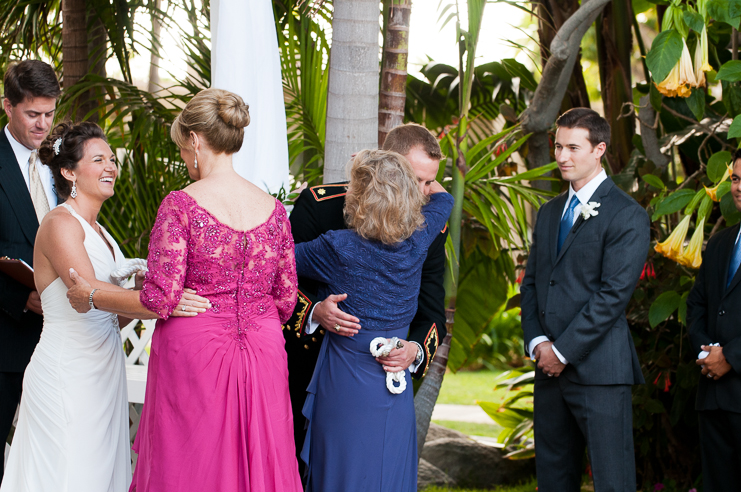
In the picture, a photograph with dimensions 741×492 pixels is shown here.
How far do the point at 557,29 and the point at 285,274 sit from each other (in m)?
3.76

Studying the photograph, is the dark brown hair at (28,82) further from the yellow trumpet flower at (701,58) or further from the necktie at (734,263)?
the necktie at (734,263)

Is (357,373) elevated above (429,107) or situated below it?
below

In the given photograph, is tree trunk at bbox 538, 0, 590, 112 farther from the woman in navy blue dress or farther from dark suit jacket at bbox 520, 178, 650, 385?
the woman in navy blue dress

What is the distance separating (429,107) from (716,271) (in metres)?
3.01

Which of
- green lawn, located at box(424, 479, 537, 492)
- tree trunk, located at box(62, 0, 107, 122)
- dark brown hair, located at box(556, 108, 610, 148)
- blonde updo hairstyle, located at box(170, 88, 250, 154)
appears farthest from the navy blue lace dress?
tree trunk, located at box(62, 0, 107, 122)

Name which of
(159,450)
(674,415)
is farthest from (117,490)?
(674,415)

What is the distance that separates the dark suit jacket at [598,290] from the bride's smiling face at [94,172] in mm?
1955

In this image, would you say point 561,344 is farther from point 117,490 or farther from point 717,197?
point 117,490

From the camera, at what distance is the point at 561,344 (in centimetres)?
296

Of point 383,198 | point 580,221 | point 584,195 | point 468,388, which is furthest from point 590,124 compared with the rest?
point 468,388

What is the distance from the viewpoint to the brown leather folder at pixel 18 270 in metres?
2.64

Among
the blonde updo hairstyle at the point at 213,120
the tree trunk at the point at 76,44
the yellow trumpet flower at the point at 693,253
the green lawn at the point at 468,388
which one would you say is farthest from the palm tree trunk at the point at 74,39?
the green lawn at the point at 468,388

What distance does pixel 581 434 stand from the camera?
3.14 meters

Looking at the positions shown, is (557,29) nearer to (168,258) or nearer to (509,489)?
(509,489)
